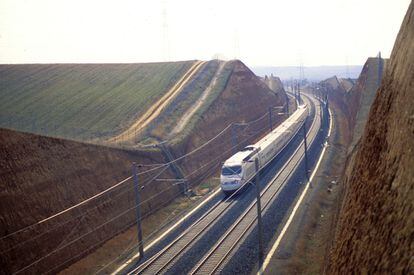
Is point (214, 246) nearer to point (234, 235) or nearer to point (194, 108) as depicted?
point (234, 235)

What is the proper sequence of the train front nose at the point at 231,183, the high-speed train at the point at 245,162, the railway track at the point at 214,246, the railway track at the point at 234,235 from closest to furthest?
the railway track at the point at 234,235, the railway track at the point at 214,246, the train front nose at the point at 231,183, the high-speed train at the point at 245,162

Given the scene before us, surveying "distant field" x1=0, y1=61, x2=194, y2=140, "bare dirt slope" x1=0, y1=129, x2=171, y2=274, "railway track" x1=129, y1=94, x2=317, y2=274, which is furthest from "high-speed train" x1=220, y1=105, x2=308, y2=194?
"distant field" x1=0, y1=61, x2=194, y2=140

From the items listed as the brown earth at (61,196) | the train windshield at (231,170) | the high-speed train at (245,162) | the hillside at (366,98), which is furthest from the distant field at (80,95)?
the hillside at (366,98)

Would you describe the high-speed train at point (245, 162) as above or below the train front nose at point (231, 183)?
above

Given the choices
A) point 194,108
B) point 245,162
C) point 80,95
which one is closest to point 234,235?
point 245,162

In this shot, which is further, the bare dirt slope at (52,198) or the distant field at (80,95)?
the distant field at (80,95)

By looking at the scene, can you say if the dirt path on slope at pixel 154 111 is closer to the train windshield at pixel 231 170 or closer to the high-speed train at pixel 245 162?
the high-speed train at pixel 245 162
